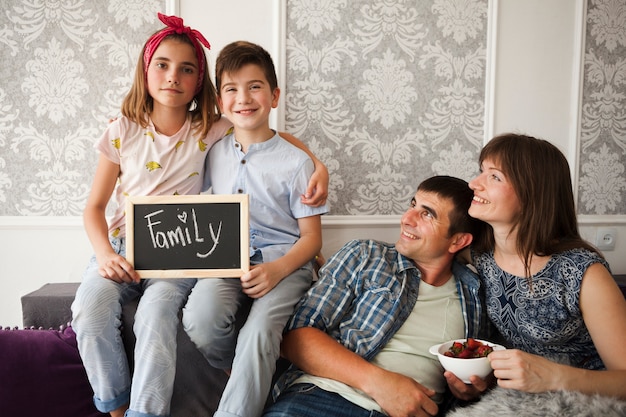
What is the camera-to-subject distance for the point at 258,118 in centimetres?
166

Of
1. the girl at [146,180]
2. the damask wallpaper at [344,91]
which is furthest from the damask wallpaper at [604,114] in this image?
the girl at [146,180]

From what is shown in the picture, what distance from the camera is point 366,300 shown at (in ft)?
4.74

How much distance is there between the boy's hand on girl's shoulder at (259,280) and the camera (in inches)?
57.1

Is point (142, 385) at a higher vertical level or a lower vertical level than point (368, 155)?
lower

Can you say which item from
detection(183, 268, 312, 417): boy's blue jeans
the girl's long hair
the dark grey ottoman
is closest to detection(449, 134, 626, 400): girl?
detection(183, 268, 312, 417): boy's blue jeans

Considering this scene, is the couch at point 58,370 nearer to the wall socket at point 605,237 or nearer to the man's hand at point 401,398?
the man's hand at point 401,398

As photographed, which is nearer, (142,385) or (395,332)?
(142,385)

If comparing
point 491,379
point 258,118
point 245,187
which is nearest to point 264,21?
point 258,118

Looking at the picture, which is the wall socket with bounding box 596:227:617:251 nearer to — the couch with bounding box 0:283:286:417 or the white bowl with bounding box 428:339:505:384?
the white bowl with bounding box 428:339:505:384

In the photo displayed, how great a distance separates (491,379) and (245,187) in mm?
916

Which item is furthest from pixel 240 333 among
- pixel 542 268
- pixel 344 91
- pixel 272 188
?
pixel 344 91

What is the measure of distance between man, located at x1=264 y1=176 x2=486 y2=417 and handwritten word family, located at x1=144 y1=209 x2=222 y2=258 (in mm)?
302

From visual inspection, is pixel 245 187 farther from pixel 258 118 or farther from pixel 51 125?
pixel 51 125

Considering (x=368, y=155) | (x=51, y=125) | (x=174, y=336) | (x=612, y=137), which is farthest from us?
(x=612, y=137)
